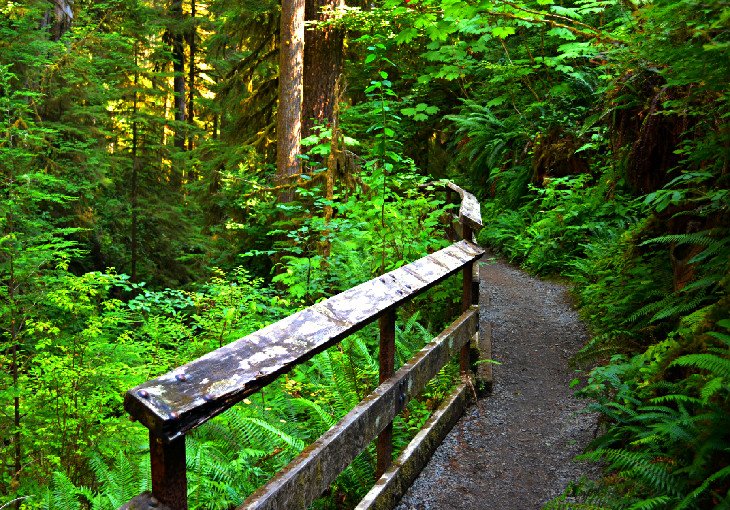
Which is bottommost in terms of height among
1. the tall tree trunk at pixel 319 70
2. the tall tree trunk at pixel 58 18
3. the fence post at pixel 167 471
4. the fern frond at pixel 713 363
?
Answer: the fern frond at pixel 713 363

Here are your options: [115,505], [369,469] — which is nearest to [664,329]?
[369,469]

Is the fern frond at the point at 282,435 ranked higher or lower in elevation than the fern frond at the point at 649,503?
lower

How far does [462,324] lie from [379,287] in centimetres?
189

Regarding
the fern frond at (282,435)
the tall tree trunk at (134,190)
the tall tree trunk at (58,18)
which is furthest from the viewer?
the tall tree trunk at (134,190)

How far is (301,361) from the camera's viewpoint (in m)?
2.40

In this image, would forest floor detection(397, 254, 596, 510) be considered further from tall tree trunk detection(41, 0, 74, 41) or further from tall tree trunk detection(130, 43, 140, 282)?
tall tree trunk detection(130, 43, 140, 282)

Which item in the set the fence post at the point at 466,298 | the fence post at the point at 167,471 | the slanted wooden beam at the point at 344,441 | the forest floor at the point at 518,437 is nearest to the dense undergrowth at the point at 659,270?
the forest floor at the point at 518,437

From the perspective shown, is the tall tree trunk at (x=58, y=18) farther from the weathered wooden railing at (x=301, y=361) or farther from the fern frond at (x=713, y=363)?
the fern frond at (x=713, y=363)

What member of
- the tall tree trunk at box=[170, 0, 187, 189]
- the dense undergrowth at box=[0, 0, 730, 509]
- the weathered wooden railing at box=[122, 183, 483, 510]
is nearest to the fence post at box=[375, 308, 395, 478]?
the weathered wooden railing at box=[122, 183, 483, 510]

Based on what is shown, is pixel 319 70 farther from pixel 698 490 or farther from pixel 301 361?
pixel 698 490

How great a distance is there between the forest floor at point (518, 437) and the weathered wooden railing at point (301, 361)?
0.20 m

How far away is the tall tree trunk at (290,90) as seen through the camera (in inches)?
420

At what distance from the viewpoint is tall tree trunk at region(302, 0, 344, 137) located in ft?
37.0

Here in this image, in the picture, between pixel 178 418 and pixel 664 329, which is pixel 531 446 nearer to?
pixel 664 329
